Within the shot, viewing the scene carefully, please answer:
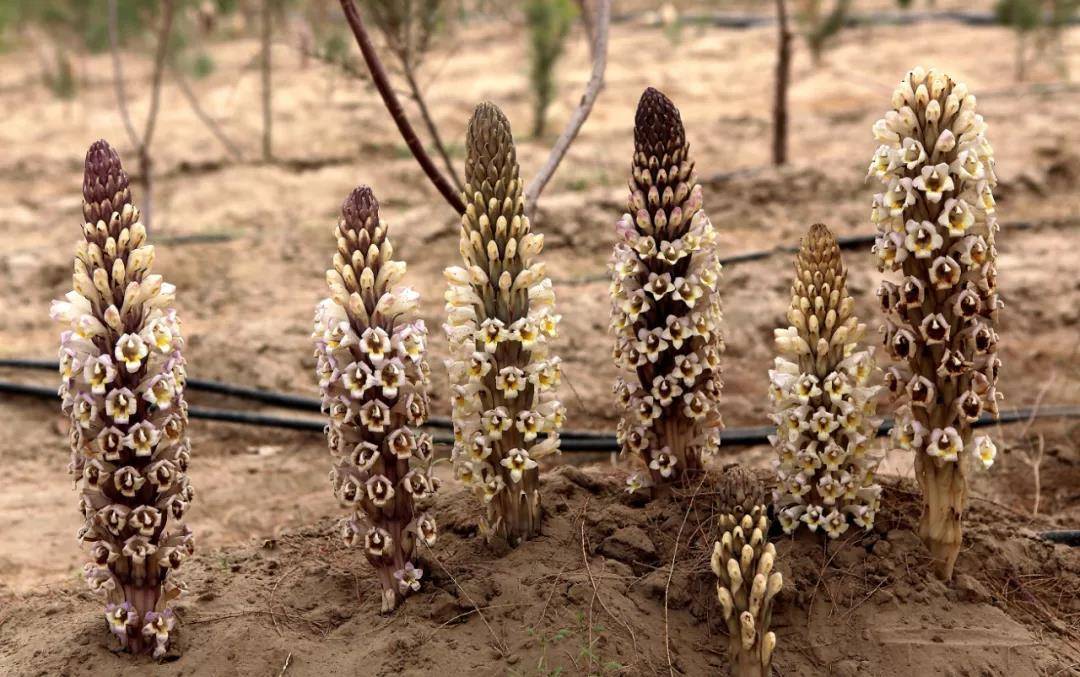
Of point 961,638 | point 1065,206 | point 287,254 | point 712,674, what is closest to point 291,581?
point 712,674

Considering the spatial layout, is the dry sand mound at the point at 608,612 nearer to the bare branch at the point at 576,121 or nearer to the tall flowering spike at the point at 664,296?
the tall flowering spike at the point at 664,296

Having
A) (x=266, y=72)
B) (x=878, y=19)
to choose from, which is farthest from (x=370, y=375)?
(x=878, y=19)

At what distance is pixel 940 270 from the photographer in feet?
12.6

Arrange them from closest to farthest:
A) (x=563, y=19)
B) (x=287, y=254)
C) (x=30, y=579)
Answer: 1. (x=30, y=579)
2. (x=287, y=254)
3. (x=563, y=19)

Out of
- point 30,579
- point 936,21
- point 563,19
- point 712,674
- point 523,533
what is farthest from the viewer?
point 936,21

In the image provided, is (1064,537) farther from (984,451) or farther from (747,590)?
(747,590)

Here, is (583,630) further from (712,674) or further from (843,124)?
(843,124)

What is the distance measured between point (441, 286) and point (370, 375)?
549 cm

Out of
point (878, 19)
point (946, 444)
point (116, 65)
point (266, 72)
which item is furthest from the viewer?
point (878, 19)

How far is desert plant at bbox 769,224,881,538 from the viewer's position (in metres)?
3.96

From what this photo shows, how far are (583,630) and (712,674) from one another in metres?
0.43

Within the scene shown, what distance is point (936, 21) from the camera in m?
19.9

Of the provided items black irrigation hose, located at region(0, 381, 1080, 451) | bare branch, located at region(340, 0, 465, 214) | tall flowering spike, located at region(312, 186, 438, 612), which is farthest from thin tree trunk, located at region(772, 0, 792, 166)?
tall flowering spike, located at region(312, 186, 438, 612)

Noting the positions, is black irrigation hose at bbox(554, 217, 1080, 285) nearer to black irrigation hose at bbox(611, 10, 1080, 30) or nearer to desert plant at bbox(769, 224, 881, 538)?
desert plant at bbox(769, 224, 881, 538)
